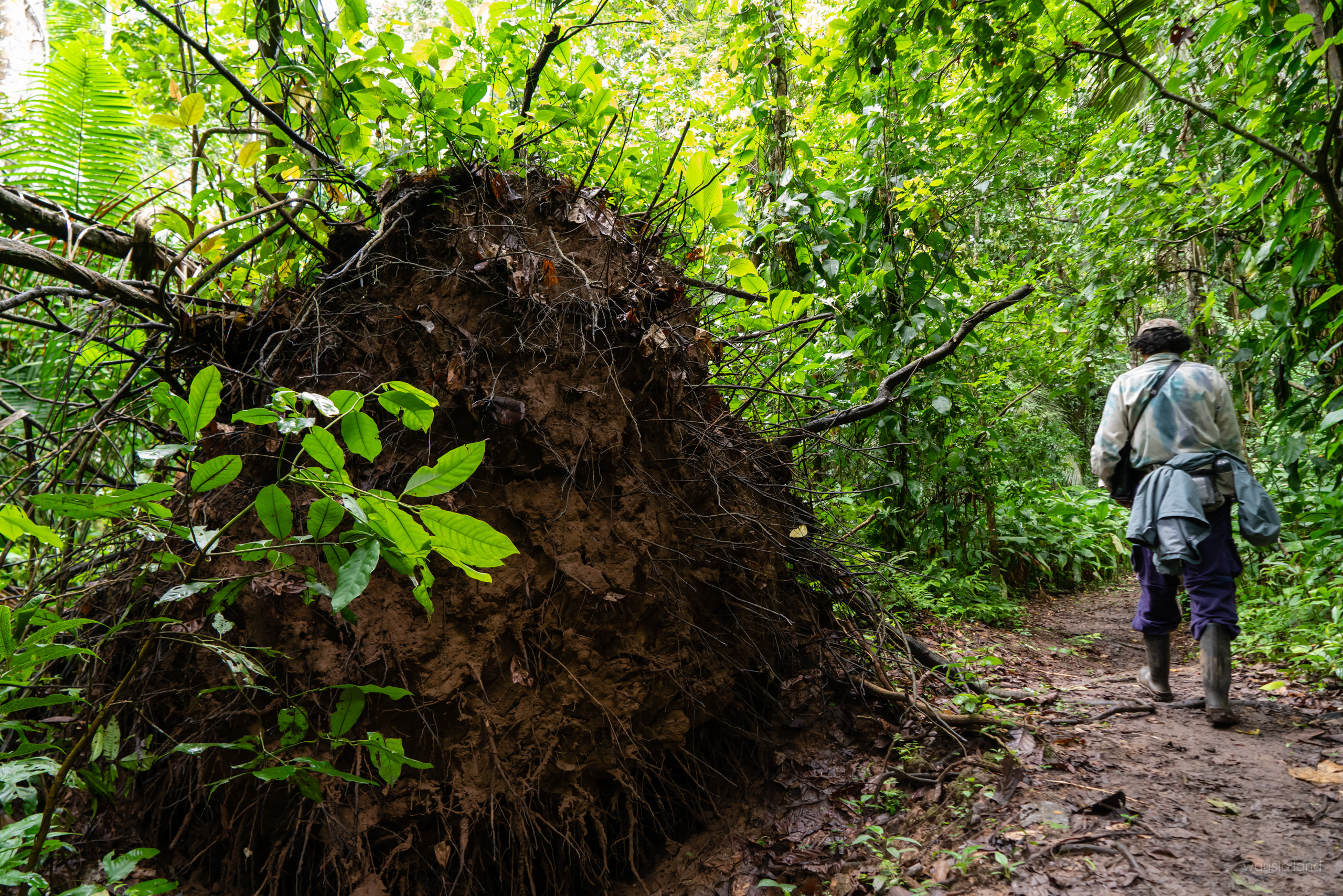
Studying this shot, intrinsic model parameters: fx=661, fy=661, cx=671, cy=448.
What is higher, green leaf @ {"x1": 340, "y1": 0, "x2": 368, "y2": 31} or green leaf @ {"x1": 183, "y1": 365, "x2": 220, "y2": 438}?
green leaf @ {"x1": 340, "y1": 0, "x2": 368, "y2": 31}

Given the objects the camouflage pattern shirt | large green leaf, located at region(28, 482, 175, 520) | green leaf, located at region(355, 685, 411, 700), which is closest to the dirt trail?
the camouflage pattern shirt

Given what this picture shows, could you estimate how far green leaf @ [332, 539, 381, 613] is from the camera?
3.60ft

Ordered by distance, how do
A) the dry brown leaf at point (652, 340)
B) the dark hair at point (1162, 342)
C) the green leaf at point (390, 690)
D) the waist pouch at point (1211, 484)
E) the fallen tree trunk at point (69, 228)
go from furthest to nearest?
the dark hair at point (1162, 342) < the waist pouch at point (1211, 484) < the dry brown leaf at point (652, 340) < the fallen tree trunk at point (69, 228) < the green leaf at point (390, 690)

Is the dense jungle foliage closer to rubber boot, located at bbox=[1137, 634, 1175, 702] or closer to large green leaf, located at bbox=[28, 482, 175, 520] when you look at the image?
large green leaf, located at bbox=[28, 482, 175, 520]

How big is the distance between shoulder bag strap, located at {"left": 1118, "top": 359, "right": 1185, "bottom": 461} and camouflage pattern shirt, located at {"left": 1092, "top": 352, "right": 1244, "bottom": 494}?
0.05 ft

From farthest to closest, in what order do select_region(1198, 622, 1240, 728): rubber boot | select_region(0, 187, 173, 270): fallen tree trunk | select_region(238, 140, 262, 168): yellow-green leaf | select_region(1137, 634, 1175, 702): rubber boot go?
select_region(1137, 634, 1175, 702): rubber boot, select_region(1198, 622, 1240, 728): rubber boot, select_region(238, 140, 262, 168): yellow-green leaf, select_region(0, 187, 173, 270): fallen tree trunk

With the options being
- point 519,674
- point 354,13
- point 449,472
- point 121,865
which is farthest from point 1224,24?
point 121,865

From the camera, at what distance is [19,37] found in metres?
5.60

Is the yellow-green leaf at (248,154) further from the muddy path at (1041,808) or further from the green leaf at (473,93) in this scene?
the muddy path at (1041,808)

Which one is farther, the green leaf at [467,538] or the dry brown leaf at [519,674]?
the dry brown leaf at [519,674]

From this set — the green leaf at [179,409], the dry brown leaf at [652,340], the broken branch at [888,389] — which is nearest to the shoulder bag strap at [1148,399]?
the broken branch at [888,389]

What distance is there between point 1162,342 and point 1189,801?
2.56m

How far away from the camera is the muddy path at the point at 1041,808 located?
209 centimetres

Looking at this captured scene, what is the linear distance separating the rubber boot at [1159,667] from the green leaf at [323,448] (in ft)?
13.8
